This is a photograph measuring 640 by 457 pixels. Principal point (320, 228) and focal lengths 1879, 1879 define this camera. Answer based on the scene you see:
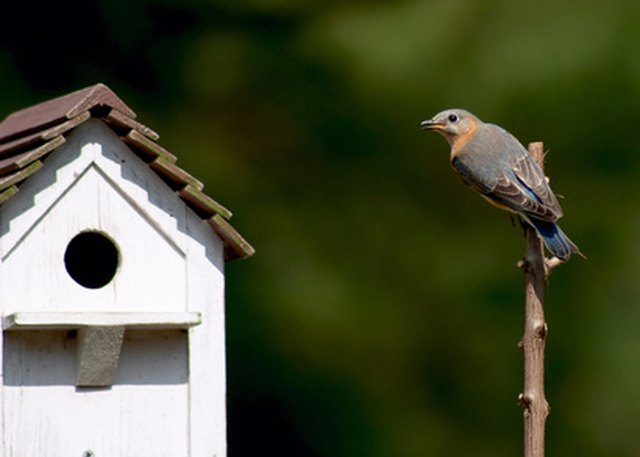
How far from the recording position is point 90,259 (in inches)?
220

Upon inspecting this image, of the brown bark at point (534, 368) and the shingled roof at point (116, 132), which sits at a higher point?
the shingled roof at point (116, 132)

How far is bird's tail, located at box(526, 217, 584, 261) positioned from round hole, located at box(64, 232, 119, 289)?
4.09 feet

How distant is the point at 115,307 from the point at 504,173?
1.69 metres

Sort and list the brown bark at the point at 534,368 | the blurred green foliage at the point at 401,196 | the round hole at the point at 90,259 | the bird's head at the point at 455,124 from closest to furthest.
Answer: the brown bark at the point at 534,368 < the round hole at the point at 90,259 < the bird's head at the point at 455,124 < the blurred green foliage at the point at 401,196

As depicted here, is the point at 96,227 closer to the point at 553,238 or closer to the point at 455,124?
the point at 553,238

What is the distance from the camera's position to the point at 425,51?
982 cm

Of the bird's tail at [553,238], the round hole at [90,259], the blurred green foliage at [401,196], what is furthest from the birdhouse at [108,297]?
the blurred green foliage at [401,196]

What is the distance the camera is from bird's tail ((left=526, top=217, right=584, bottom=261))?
17.8 feet

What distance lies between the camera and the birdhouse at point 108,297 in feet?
15.2

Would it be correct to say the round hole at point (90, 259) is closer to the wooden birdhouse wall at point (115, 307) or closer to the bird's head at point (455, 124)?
the wooden birdhouse wall at point (115, 307)

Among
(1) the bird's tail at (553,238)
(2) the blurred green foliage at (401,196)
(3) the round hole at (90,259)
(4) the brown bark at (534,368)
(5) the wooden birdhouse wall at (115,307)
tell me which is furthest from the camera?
(2) the blurred green foliage at (401,196)

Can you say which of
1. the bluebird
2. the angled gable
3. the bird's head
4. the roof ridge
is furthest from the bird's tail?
the roof ridge

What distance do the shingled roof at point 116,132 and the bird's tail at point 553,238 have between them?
1.01 m

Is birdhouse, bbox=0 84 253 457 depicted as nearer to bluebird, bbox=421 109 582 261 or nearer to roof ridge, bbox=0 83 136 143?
roof ridge, bbox=0 83 136 143
